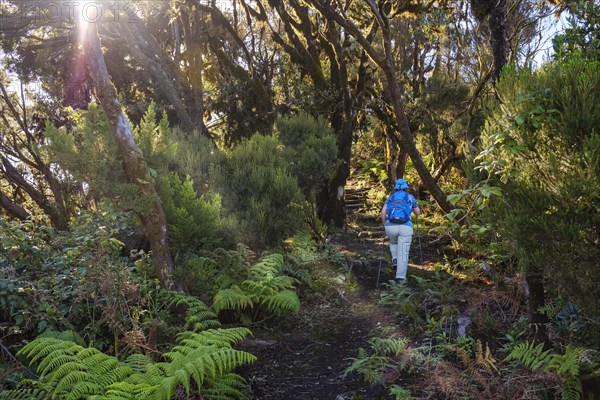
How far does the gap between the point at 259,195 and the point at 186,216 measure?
10.5 ft

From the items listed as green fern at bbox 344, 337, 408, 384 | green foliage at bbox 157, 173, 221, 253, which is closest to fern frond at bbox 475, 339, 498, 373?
green fern at bbox 344, 337, 408, 384

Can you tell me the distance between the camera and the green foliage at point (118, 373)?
378 centimetres

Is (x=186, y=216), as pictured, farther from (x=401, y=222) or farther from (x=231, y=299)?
(x=401, y=222)

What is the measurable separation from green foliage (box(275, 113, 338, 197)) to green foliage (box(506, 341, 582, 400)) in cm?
755

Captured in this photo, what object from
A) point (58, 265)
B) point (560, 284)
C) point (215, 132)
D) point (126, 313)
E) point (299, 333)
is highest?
point (215, 132)

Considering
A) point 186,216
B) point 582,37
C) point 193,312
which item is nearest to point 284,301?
point 193,312

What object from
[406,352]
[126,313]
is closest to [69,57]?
[126,313]

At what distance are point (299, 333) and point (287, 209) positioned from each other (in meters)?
3.33

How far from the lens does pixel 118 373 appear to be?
163 inches

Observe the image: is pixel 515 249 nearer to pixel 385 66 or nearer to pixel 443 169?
pixel 385 66

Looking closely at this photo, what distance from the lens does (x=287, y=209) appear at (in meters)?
9.62

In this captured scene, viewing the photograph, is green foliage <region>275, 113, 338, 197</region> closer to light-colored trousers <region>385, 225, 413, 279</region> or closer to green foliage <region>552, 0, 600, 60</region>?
light-colored trousers <region>385, 225, 413, 279</region>

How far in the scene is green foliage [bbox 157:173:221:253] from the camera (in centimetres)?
656

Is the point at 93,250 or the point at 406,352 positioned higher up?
the point at 93,250
